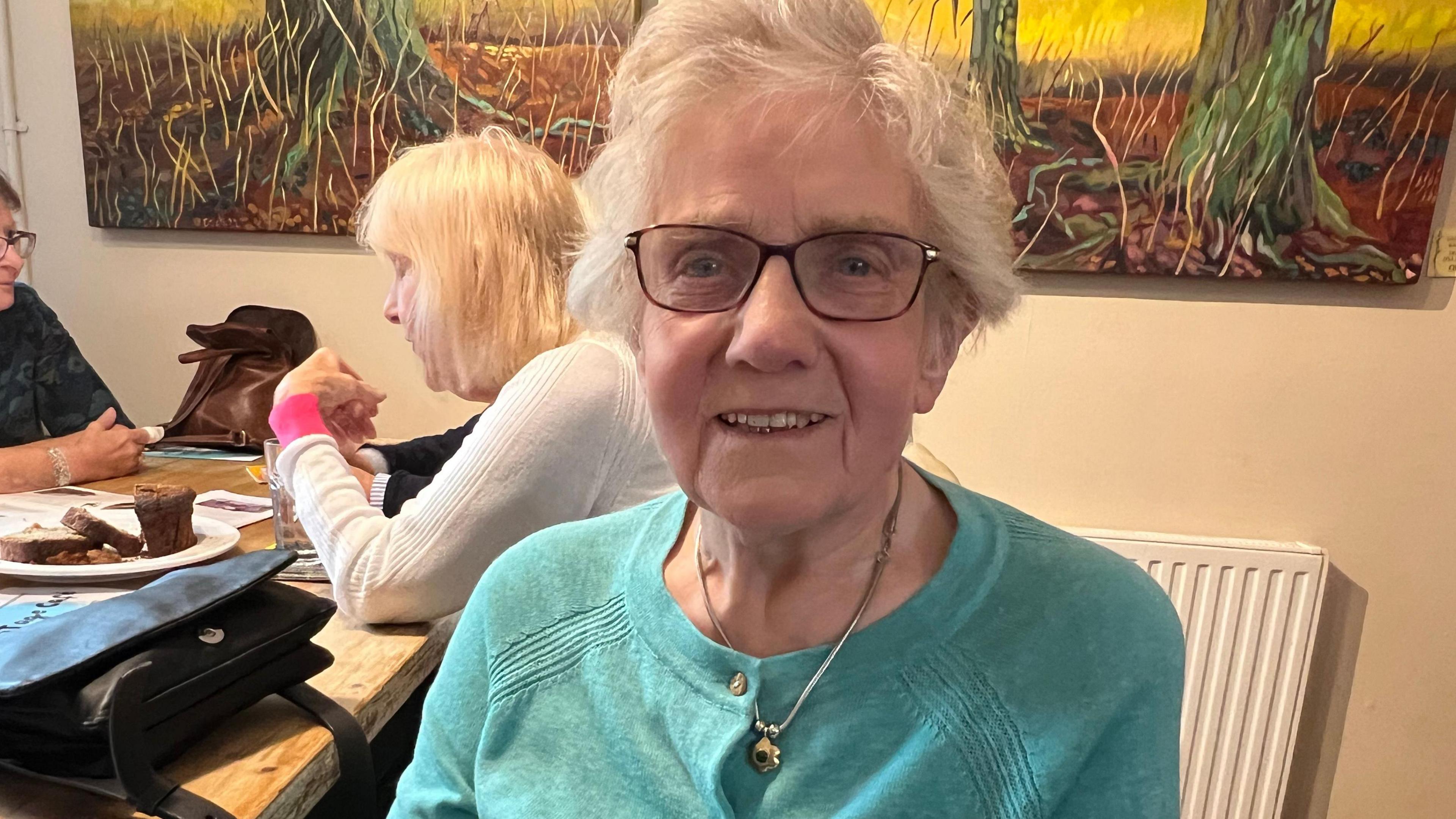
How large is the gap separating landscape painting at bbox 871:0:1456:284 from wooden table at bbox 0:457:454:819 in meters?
1.47

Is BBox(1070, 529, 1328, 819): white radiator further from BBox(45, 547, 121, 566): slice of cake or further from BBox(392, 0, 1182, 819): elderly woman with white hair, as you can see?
BBox(45, 547, 121, 566): slice of cake

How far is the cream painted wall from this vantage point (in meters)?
1.86

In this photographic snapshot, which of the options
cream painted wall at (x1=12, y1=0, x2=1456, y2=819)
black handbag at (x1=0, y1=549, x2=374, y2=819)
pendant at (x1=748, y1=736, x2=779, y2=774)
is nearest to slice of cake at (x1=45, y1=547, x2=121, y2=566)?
black handbag at (x1=0, y1=549, x2=374, y2=819)

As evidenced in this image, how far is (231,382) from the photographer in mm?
2248

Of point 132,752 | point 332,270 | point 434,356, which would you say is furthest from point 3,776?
point 332,270

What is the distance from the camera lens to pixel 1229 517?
195 cm

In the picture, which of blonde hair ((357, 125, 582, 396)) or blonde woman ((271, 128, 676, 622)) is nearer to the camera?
blonde woman ((271, 128, 676, 622))

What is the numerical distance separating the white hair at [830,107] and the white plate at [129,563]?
89 cm

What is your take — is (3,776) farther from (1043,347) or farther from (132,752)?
(1043,347)

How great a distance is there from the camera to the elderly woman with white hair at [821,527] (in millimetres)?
674

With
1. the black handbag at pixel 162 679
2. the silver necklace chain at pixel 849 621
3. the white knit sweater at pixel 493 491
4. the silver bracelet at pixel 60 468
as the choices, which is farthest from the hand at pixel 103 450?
the silver necklace chain at pixel 849 621

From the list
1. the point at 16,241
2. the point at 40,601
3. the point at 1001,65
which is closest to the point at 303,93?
the point at 16,241

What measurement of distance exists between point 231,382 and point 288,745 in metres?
1.71

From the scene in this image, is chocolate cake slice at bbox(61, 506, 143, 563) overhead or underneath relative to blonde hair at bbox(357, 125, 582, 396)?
underneath
